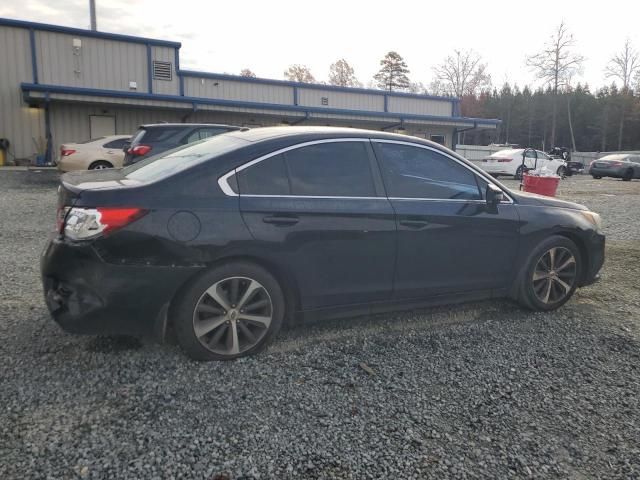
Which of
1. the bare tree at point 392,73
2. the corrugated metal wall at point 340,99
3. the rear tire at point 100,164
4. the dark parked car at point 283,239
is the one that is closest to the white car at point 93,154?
the rear tire at point 100,164

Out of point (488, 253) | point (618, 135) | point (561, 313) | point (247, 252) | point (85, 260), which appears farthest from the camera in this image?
point (618, 135)

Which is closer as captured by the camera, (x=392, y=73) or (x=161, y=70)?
(x=161, y=70)

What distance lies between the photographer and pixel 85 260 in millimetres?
2980

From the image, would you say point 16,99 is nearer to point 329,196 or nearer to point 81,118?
point 81,118

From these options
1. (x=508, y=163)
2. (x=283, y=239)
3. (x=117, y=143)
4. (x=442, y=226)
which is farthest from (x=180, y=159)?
(x=508, y=163)

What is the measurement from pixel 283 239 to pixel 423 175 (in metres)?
1.38

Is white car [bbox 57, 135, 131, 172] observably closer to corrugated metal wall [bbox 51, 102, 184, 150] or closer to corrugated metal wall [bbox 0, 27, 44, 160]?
corrugated metal wall [bbox 51, 102, 184, 150]

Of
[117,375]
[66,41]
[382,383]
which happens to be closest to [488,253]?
[382,383]

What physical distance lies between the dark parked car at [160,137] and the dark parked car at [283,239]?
21.9 ft

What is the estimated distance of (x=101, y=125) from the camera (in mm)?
21344

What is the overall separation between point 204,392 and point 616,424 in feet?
7.67

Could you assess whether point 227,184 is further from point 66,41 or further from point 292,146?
point 66,41

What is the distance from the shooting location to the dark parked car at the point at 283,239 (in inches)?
120

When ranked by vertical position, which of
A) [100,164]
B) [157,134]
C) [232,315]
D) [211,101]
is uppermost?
[211,101]
